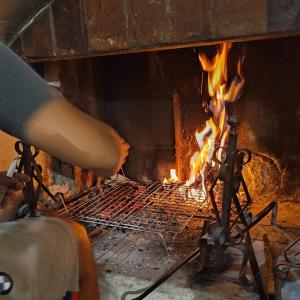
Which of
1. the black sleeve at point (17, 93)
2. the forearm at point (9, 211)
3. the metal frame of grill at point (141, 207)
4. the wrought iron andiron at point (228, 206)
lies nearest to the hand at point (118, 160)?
the black sleeve at point (17, 93)

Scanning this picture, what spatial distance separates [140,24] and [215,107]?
85 centimetres

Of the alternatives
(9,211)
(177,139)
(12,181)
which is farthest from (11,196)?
(177,139)

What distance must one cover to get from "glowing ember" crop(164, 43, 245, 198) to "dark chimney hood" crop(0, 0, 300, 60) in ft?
2.02

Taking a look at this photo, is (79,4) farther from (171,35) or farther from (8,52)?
(8,52)

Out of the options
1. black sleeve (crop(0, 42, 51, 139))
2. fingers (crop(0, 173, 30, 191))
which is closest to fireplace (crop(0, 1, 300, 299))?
fingers (crop(0, 173, 30, 191))

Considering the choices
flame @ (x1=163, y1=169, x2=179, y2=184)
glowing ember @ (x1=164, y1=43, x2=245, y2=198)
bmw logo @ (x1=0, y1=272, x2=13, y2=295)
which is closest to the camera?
bmw logo @ (x1=0, y1=272, x2=13, y2=295)

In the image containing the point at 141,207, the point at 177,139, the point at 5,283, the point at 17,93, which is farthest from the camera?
the point at 177,139

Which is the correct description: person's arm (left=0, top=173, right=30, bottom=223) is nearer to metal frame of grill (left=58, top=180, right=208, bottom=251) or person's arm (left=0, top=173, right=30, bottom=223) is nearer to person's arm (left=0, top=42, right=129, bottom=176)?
metal frame of grill (left=58, top=180, right=208, bottom=251)

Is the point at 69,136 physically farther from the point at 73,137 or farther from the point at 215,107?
the point at 215,107

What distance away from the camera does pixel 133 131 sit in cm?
290

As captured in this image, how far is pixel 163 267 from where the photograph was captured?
1854 millimetres

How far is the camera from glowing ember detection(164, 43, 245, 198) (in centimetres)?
246

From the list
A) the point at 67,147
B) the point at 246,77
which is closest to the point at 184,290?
the point at 67,147

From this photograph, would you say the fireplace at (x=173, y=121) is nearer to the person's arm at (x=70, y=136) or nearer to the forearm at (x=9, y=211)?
the forearm at (x=9, y=211)
